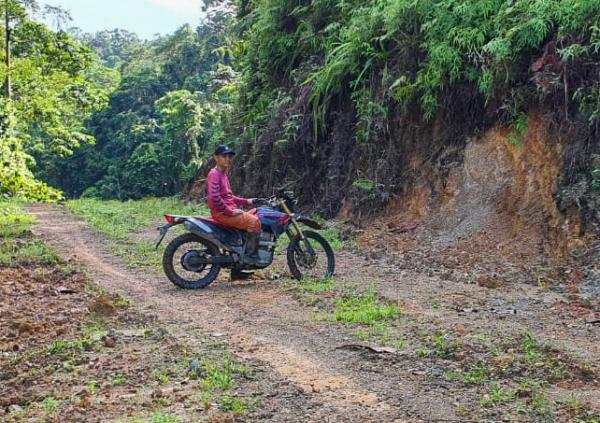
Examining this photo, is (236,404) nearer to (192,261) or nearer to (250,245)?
(192,261)

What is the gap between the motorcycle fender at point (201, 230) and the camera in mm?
7914

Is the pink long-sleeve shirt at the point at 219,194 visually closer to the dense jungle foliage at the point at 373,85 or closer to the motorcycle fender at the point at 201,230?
the motorcycle fender at the point at 201,230

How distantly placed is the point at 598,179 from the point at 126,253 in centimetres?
720

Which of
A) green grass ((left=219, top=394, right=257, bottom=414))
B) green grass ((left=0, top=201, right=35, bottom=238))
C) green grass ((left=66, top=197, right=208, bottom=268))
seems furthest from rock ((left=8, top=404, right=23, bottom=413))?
green grass ((left=0, top=201, right=35, bottom=238))

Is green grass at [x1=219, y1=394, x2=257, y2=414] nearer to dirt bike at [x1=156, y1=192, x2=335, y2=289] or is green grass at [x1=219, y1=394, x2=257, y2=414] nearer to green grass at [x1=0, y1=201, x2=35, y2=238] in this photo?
dirt bike at [x1=156, y1=192, x2=335, y2=289]

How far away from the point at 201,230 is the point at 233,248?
0.48 meters

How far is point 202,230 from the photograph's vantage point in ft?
26.0

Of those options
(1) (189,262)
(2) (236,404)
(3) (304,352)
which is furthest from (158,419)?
(1) (189,262)

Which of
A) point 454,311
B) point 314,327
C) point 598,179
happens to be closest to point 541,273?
point 598,179

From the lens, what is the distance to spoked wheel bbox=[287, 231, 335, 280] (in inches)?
325

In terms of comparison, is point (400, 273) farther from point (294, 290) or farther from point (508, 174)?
point (508, 174)

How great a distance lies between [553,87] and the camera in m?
9.14

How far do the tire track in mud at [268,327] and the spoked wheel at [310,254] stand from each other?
56cm

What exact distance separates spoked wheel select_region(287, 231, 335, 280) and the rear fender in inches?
37.8
